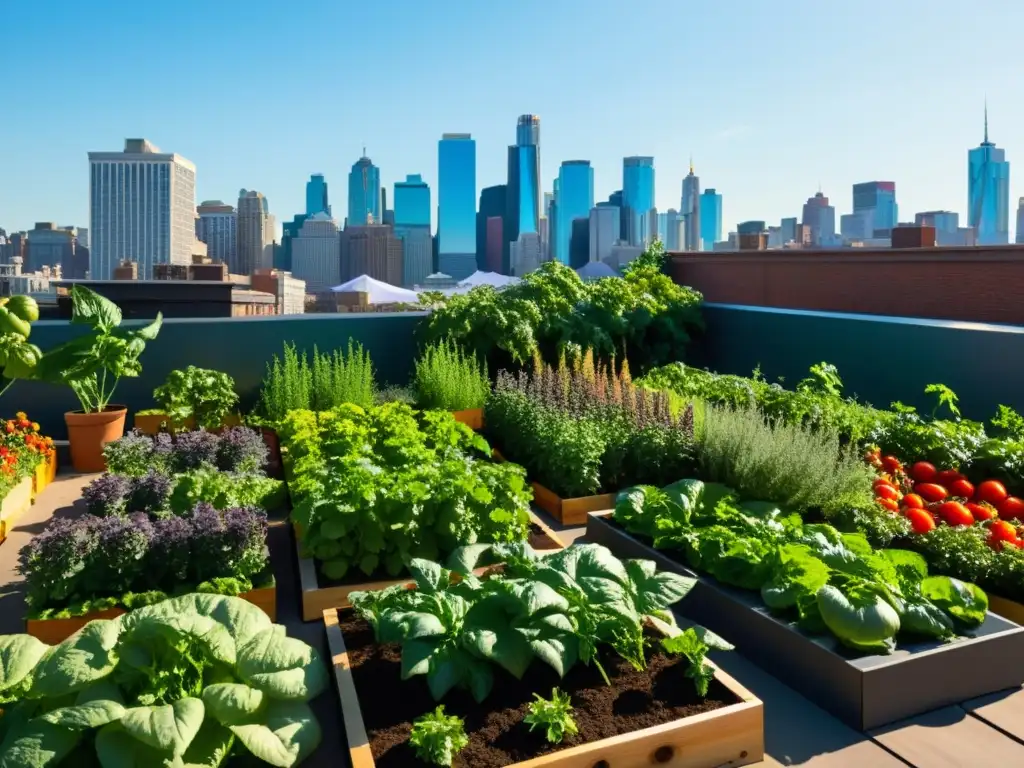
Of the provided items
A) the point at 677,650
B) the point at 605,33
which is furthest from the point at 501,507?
the point at 605,33

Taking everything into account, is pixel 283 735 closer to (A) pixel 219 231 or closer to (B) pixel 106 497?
(B) pixel 106 497

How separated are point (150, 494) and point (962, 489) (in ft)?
13.3

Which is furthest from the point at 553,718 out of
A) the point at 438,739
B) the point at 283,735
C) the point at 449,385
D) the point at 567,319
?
the point at 567,319

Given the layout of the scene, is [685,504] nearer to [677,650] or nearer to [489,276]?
[677,650]

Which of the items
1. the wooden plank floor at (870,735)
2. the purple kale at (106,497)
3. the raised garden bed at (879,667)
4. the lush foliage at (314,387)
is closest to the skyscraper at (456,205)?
the lush foliage at (314,387)

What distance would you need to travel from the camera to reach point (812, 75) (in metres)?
10.9

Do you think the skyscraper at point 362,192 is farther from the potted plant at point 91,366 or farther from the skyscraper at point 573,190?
the potted plant at point 91,366

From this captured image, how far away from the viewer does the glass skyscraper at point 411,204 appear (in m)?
105

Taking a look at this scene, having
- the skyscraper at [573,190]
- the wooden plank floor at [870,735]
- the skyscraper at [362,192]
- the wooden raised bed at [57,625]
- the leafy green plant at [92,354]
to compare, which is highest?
the skyscraper at [362,192]

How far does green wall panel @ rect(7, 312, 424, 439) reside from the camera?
6.68 meters

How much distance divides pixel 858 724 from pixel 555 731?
1003 millimetres

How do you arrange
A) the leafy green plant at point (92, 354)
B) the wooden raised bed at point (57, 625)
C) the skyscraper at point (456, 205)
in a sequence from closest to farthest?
the wooden raised bed at point (57, 625) < the leafy green plant at point (92, 354) < the skyscraper at point (456, 205)

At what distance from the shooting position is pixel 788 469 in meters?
3.94

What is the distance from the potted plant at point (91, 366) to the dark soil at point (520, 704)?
A: 4.22m
